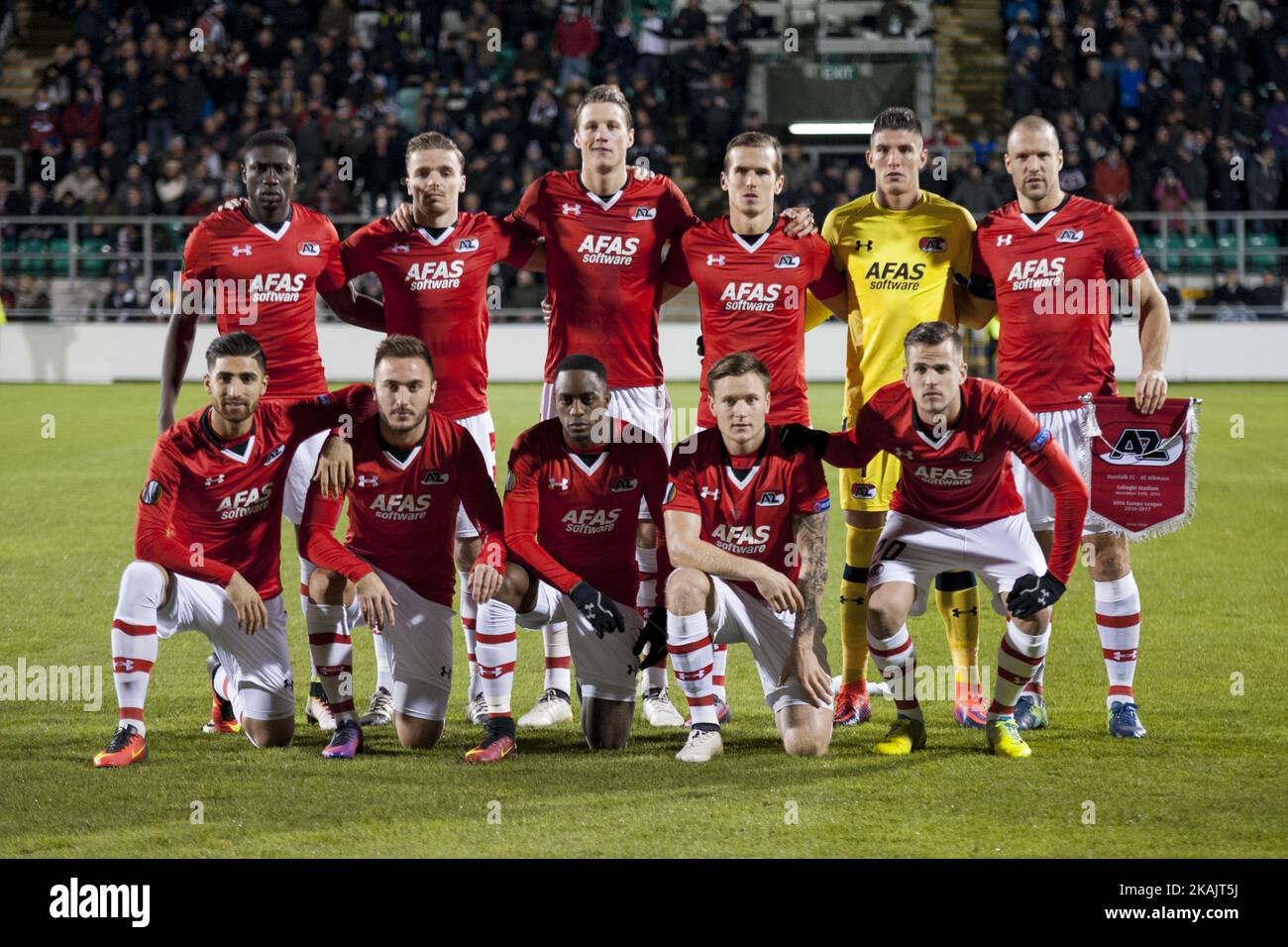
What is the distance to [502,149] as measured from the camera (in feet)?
69.3

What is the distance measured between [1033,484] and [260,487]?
3.01 meters

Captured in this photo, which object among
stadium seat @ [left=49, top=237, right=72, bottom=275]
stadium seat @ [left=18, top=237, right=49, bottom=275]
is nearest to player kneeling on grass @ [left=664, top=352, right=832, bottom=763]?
stadium seat @ [left=49, top=237, right=72, bottom=275]

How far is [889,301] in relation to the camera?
643 cm

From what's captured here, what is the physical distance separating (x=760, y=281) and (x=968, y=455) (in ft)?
4.04

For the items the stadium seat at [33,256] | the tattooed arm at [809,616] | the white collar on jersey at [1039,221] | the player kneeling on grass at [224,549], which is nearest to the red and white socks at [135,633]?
the player kneeling on grass at [224,549]

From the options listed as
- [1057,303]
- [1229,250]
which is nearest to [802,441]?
[1057,303]

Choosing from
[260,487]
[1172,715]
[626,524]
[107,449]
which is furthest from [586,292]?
[107,449]

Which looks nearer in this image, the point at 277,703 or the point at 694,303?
the point at 277,703

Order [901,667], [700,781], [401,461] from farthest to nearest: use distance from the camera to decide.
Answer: [401,461]
[901,667]
[700,781]

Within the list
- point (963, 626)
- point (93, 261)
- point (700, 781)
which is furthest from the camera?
point (93, 261)

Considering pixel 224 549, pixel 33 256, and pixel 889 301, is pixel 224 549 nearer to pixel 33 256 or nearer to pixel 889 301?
pixel 889 301

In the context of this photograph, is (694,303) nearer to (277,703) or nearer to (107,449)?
(107,449)

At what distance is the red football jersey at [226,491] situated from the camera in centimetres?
565

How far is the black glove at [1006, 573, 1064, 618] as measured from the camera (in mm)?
5402
